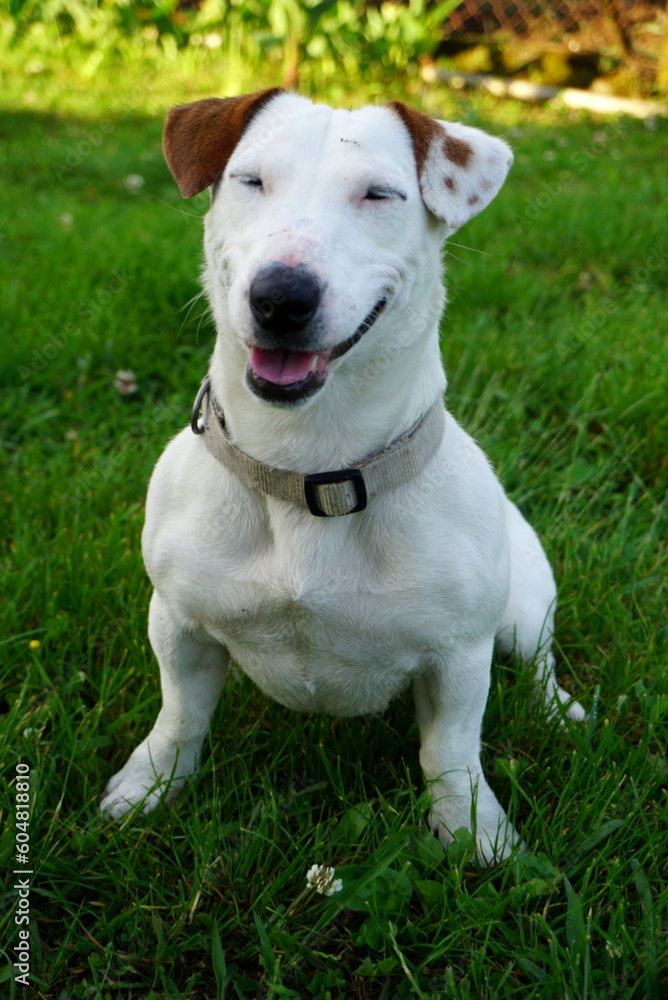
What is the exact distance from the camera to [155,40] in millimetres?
8430

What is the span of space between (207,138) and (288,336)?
58 cm

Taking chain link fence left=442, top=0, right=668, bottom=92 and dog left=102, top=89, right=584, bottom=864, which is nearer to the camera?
dog left=102, top=89, right=584, bottom=864

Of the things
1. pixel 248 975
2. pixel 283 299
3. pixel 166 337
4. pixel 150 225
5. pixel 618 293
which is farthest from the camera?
pixel 150 225

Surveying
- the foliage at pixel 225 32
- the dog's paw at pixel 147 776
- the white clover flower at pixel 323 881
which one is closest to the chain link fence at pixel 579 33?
the foliage at pixel 225 32

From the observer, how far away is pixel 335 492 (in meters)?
1.80

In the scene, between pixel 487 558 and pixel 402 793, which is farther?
pixel 402 793

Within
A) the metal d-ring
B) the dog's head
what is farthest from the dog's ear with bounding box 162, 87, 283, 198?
the metal d-ring

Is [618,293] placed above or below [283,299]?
below

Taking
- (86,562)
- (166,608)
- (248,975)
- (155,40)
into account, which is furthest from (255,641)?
(155,40)

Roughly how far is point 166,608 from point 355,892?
0.73m

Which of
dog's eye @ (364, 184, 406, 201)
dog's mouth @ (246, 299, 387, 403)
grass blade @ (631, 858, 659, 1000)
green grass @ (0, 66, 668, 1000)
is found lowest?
green grass @ (0, 66, 668, 1000)

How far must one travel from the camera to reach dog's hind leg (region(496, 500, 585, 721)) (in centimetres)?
238

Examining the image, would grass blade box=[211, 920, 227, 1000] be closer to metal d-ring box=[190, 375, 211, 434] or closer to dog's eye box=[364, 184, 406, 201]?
metal d-ring box=[190, 375, 211, 434]

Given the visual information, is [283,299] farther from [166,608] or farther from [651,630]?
[651,630]
